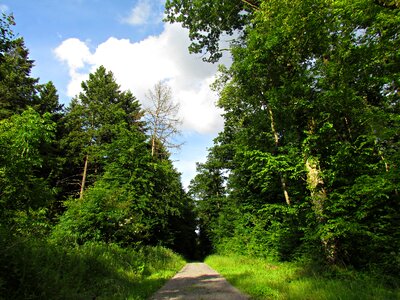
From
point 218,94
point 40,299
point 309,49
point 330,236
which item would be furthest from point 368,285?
point 218,94

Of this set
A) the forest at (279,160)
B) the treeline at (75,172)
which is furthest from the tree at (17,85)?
the forest at (279,160)

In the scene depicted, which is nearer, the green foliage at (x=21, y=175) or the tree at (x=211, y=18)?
the green foliage at (x=21, y=175)

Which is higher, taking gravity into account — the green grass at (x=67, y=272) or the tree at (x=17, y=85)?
the tree at (x=17, y=85)

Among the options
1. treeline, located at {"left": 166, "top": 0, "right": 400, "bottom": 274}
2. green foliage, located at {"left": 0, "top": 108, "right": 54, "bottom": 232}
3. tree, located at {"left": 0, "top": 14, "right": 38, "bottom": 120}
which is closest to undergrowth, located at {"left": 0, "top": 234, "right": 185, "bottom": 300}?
green foliage, located at {"left": 0, "top": 108, "right": 54, "bottom": 232}

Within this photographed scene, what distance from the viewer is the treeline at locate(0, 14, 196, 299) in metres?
6.65

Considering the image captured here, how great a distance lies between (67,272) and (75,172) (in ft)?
93.8

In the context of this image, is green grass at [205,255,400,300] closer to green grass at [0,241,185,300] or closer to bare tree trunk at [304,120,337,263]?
bare tree trunk at [304,120,337,263]

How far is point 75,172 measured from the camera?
33438mm

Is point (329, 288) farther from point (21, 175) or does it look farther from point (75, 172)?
point (75, 172)

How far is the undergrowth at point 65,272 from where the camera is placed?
16.8ft

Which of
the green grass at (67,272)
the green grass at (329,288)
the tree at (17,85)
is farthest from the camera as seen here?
the tree at (17,85)

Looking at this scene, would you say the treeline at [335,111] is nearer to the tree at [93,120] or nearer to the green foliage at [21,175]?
the green foliage at [21,175]

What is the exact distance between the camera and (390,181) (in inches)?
294

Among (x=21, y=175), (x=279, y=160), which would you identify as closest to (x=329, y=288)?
(x=279, y=160)
